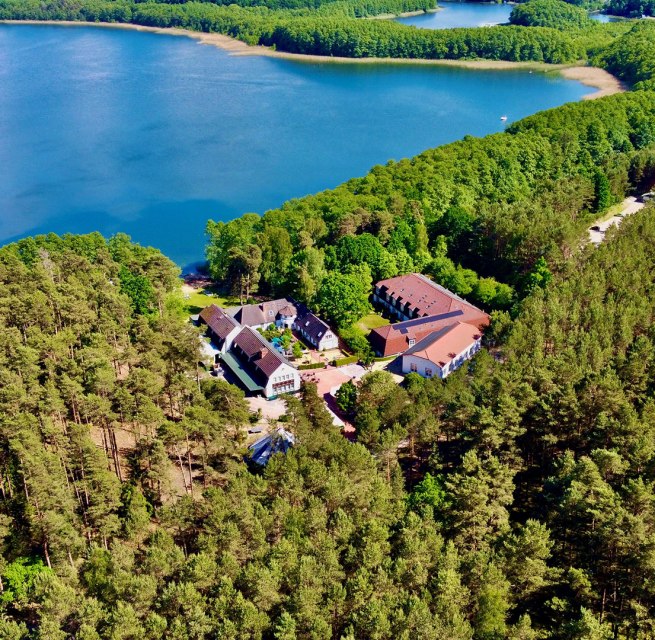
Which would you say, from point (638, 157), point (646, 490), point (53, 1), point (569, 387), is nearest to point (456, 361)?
point (569, 387)

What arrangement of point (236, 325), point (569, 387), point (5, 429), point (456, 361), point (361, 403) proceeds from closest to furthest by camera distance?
point (5, 429) < point (569, 387) < point (361, 403) < point (456, 361) < point (236, 325)

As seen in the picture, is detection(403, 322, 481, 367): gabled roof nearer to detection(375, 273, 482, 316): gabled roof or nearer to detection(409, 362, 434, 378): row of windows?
detection(409, 362, 434, 378): row of windows

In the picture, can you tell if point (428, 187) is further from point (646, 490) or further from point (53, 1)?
point (53, 1)

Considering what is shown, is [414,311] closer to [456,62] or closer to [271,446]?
[271,446]

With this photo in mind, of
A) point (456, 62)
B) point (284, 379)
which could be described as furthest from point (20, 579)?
point (456, 62)

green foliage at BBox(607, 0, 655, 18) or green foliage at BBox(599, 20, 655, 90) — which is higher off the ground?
green foliage at BBox(607, 0, 655, 18)

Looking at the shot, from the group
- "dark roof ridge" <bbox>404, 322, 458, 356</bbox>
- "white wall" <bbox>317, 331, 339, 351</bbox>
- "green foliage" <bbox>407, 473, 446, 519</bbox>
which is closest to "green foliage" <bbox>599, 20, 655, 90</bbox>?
"dark roof ridge" <bbox>404, 322, 458, 356</bbox>
